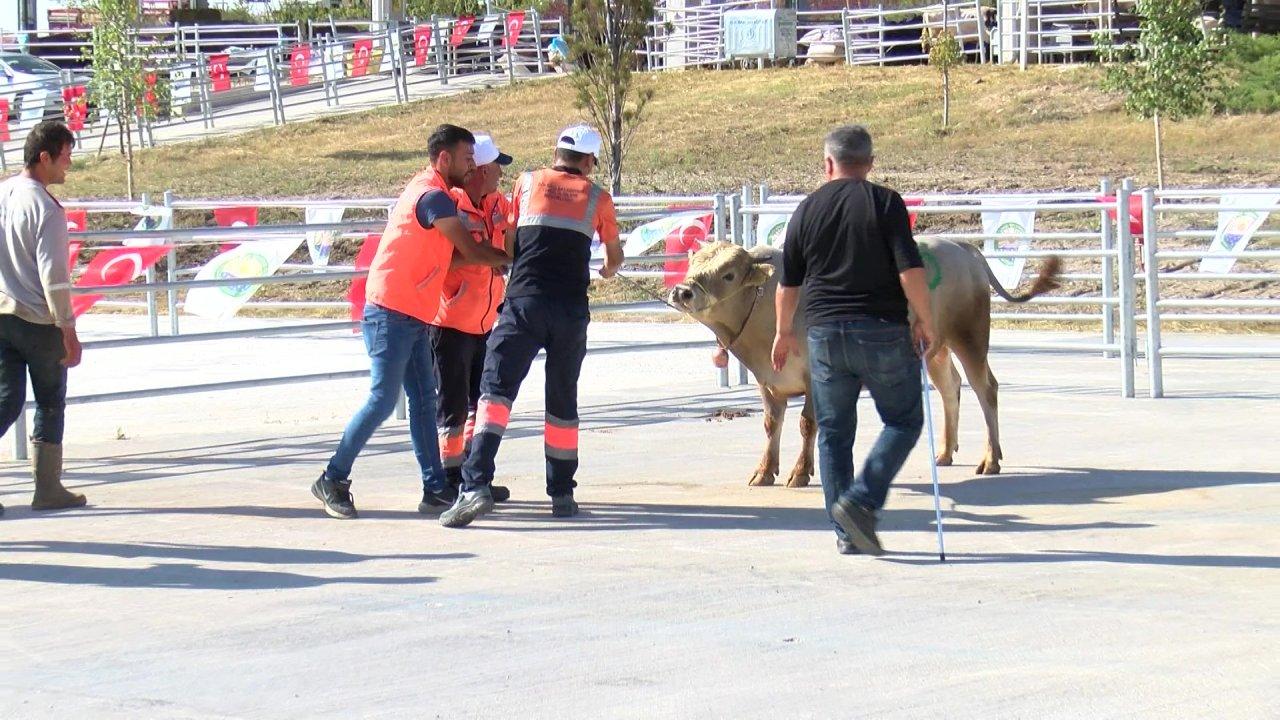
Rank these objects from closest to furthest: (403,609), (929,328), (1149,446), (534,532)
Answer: (403,609)
(929,328)
(534,532)
(1149,446)

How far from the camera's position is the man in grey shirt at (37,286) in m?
8.74

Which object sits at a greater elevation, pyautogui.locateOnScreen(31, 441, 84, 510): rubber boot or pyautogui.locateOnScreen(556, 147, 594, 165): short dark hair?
pyautogui.locateOnScreen(556, 147, 594, 165): short dark hair

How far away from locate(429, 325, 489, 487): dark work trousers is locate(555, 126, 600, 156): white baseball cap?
1.20m

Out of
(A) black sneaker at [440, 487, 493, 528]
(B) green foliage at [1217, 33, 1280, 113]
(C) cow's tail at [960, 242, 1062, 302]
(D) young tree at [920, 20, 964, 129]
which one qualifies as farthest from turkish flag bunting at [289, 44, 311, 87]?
(A) black sneaker at [440, 487, 493, 528]

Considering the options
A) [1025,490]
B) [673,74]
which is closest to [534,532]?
[1025,490]

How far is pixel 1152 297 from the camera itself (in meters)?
12.9

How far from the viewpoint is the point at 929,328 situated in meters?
7.59

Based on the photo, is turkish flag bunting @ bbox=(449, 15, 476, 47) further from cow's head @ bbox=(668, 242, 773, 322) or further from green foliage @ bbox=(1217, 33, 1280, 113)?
cow's head @ bbox=(668, 242, 773, 322)

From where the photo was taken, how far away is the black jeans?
29.4 feet

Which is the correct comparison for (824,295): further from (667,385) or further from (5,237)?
(667,385)

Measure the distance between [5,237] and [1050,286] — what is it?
6.29 meters

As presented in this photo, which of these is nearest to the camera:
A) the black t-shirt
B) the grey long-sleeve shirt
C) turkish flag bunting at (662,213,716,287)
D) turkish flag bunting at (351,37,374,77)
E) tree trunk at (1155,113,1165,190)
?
the black t-shirt

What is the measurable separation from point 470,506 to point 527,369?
2.39ft

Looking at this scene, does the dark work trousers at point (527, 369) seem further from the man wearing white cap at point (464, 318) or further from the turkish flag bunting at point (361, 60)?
the turkish flag bunting at point (361, 60)
